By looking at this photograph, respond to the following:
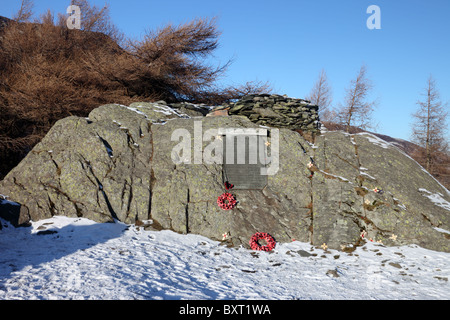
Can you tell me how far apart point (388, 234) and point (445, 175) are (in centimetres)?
1641

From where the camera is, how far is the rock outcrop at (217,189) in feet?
29.7

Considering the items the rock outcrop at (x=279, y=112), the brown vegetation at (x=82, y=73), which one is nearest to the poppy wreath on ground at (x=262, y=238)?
the rock outcrop at (x=279, y=112)

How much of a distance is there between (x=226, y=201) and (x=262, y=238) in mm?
1536

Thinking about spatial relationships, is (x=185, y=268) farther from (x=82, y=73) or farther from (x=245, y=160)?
(x=82, y=73)

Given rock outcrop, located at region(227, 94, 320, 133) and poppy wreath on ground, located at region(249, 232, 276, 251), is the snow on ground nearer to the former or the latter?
poppy wreath on ground, located at region(249, 232, 276, 251)

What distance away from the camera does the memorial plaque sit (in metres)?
9.88

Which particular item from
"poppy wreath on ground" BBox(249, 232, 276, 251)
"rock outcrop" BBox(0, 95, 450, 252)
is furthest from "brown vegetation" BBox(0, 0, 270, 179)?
"poppy wreath on ground" BBox(249, 232, 276, 251)

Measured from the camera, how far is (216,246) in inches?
336

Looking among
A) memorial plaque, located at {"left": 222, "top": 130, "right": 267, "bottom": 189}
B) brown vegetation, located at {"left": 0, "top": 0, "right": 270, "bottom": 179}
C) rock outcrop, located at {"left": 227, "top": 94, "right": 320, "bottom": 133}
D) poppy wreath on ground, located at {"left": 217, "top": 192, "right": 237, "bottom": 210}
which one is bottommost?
poppy wreath on ground, located at {"left": 217, "top": 192, "right": 237, "bottom": 210}

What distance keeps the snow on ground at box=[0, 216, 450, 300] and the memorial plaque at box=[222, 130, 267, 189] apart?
2.13m

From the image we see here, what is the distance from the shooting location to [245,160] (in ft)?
33.5

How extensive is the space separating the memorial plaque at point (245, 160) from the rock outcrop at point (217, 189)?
23cm

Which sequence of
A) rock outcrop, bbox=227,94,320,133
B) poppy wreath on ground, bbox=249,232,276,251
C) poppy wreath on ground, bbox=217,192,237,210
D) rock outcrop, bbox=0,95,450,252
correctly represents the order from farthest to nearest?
rock outcrop, bbox=227,94,320,133 < poppy wreath on ground, bbox=217,192,237,210 < rock outcrop, bbox=0,95,450,252 < poppy wreath on ground, bbox=249,232,276,251

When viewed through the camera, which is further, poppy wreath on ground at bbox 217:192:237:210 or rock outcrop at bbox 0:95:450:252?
poppy wreath on ground at bbox 217:192:237:210
